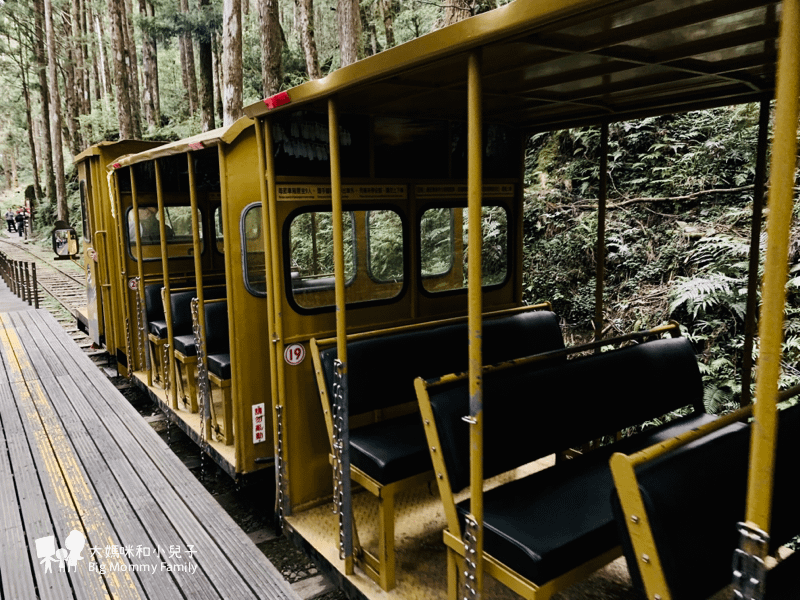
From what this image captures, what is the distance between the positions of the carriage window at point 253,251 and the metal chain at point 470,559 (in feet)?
8.38

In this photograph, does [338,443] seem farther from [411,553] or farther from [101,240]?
[101,240]

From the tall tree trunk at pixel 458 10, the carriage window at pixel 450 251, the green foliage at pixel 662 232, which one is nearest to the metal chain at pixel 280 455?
the carriage window at pixel 450 251

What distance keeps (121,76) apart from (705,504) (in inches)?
740

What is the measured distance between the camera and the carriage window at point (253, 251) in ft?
14.8

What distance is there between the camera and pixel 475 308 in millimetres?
2420

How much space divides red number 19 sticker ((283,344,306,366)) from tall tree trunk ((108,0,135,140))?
50.4ft

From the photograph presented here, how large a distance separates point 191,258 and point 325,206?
159 inches

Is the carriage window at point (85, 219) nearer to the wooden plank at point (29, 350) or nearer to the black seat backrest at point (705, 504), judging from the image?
the wooden plank at point (29, 350)

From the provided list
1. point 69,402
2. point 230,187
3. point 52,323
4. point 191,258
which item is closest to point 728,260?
point 230,187

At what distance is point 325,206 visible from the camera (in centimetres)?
431

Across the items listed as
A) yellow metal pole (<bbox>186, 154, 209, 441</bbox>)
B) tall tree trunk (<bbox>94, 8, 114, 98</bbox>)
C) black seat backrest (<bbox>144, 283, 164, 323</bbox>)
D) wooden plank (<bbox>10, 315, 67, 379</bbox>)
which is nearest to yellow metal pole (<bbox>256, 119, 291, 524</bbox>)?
yellow metal pole (<bbox>186, 154, 209, 441</bbox>)

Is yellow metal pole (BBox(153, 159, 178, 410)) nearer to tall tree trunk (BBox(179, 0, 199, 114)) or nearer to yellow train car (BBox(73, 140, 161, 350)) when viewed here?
yellow train car (BBox(73, 140, 161, 350))

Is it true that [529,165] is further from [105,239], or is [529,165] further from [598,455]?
[598,455]

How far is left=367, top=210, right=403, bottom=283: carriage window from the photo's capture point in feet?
15.5
